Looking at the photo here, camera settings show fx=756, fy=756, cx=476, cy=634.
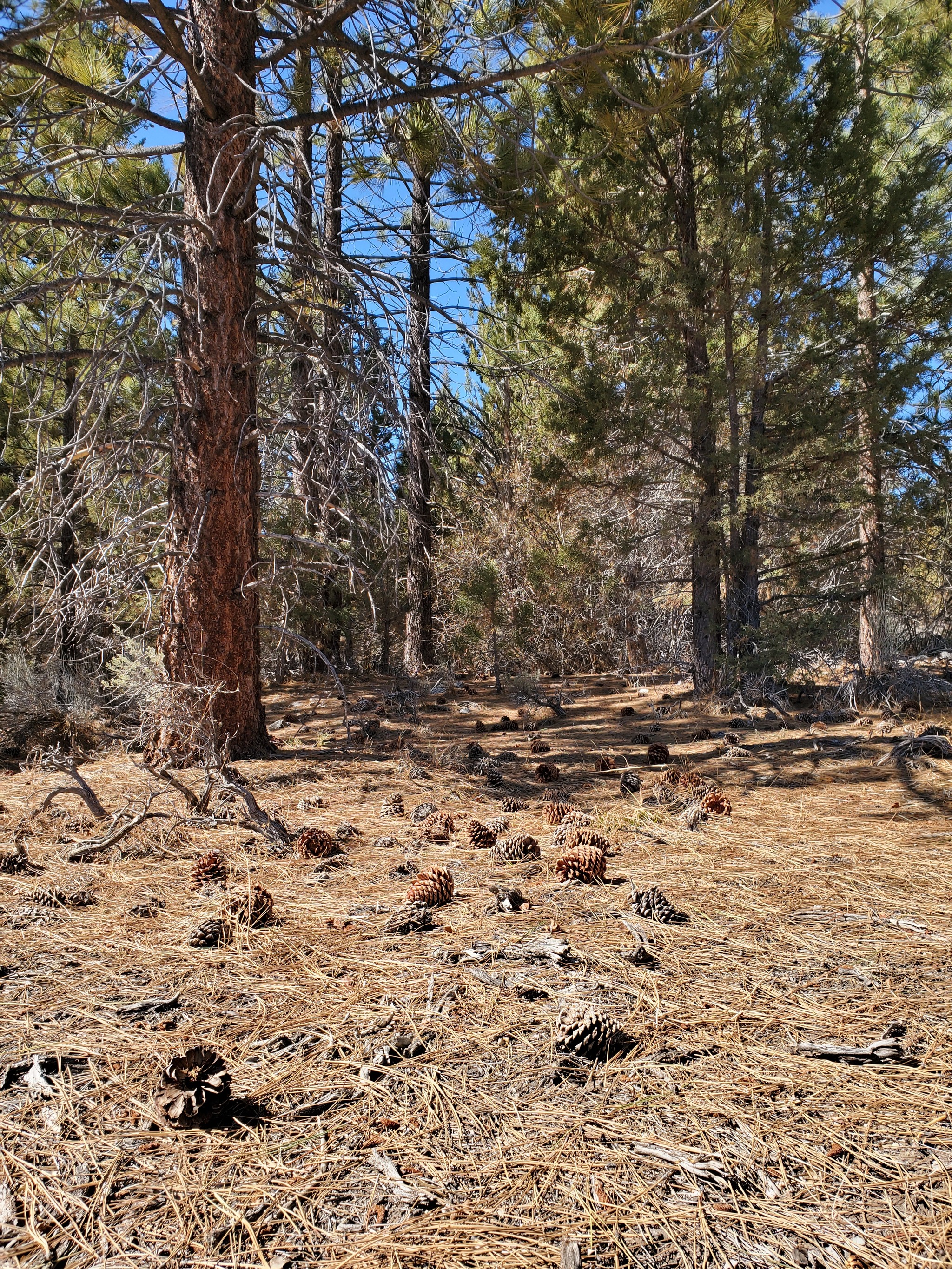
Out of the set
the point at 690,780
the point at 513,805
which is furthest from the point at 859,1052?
the point at 690,780

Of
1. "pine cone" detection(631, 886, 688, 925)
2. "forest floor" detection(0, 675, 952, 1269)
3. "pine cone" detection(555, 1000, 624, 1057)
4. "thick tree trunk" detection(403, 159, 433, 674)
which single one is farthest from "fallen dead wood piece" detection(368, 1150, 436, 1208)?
"thick tree trunk" detection(403, 159, 433, 674)

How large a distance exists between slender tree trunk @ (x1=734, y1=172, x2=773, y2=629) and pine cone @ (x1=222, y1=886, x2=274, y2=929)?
4.99 meters

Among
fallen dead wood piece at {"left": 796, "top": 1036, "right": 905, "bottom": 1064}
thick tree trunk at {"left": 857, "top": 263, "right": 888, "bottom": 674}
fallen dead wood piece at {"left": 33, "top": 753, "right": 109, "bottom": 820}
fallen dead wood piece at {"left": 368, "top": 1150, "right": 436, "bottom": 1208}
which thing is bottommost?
fallen dead wood piece at {"left": 368, "top": 1150, "right": 436, "bottom": 1208}

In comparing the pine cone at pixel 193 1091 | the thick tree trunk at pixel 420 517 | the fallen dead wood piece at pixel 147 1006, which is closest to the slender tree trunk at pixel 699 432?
the thick tree trunk at pixel 420 517

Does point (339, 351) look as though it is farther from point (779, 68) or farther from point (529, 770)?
point (779, 68)

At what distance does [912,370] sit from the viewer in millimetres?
6047

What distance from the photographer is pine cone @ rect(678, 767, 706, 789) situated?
13.0ft

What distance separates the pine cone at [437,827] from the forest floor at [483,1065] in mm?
139

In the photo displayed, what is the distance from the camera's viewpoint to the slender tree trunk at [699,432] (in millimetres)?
6012

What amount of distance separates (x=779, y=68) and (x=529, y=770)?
587 cm

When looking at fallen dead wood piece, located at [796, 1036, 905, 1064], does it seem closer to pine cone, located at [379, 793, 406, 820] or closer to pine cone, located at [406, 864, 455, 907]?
pine cone, located at [406, 864, 455, 907]

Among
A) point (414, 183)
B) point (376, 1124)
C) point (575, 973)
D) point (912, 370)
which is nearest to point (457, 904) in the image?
point (575, 973)

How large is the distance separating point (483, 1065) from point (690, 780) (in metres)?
2.75

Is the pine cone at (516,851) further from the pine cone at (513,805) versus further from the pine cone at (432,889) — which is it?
the pine cone at (513,805)
